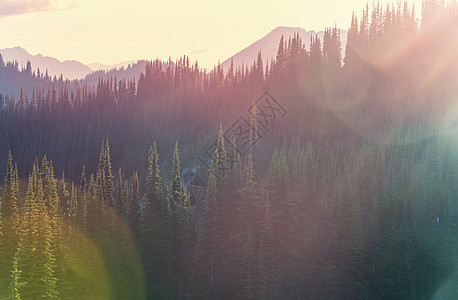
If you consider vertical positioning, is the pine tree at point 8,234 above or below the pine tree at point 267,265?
above

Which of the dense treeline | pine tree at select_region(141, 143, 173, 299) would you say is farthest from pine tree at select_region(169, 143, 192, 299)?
pine tree at select_region(141, 143, 173, 299)

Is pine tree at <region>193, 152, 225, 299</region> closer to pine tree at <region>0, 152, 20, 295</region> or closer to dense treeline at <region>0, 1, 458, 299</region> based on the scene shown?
dense treeline at <region>0, 1, 458, 299</region>

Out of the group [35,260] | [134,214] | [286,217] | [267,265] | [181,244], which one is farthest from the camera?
[286,217]

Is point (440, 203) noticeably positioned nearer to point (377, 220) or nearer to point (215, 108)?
point (377, 220)

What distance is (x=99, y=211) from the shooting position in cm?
5988

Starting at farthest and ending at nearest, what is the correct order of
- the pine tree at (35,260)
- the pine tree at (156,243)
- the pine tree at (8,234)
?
the pine tree at (156,243)
the pine tree at (8,234)
the pine tree at (35,260)

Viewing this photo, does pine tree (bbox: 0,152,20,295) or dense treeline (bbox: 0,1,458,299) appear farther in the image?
dense treeline (bbox: 0,1,458,299)

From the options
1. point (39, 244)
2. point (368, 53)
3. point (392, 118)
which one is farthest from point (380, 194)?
point (368, 53)

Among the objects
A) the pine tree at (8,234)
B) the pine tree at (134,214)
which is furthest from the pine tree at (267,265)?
the pine tree at (8,234)

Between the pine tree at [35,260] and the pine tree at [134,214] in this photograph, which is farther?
the pine tree at [134,214]

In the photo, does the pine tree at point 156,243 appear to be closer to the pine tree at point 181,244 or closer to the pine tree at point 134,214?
the pine tree at point 181,244

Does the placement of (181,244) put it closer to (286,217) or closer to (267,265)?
(267,265)

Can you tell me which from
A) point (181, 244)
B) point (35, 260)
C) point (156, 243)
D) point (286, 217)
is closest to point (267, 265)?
point (286, 217)

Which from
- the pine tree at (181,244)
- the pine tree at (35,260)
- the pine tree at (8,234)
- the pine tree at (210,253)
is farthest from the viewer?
the pine tree at (181,244)
